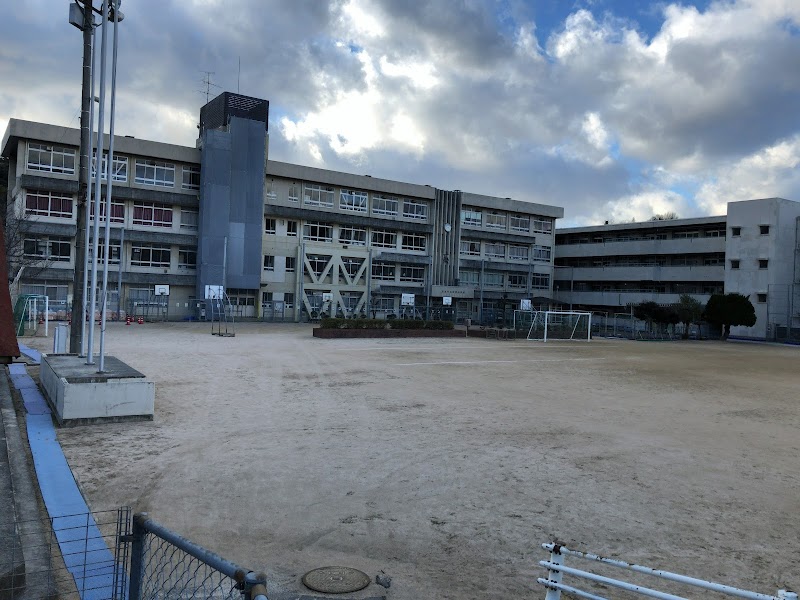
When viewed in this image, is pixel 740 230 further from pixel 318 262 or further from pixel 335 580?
pixel 335 580

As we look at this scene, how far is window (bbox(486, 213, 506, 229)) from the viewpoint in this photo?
6688 centimetres

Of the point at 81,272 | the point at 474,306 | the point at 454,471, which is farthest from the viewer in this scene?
the point at 474,306

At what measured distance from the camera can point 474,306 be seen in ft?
216

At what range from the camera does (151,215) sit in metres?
48.1

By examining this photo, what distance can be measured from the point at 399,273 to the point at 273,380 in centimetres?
4346

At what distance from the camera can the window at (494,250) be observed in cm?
6706

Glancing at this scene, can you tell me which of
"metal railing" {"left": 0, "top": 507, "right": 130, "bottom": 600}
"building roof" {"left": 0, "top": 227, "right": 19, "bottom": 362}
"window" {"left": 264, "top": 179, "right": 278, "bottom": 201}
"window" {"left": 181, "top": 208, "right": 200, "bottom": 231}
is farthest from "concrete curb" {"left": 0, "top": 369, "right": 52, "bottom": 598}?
"window" {"left": 264, "top": 179, "right": 278, "bottom": 201}

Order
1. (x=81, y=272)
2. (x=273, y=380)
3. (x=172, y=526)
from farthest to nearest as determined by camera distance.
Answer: (x=273, y=380) → (x=81, y=272) → (x=172, y=526)

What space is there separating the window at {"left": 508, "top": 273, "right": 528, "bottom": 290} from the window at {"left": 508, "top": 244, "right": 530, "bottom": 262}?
6.39 ft

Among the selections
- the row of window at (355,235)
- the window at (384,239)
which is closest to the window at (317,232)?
the row of window at (355,235)

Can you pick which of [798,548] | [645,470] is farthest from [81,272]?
[798,548]

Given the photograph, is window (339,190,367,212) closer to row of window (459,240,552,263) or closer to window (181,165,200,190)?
row of window (459,240,552,263)

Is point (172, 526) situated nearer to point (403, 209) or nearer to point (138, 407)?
point (138, 407)

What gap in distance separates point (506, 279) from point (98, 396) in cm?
5997
